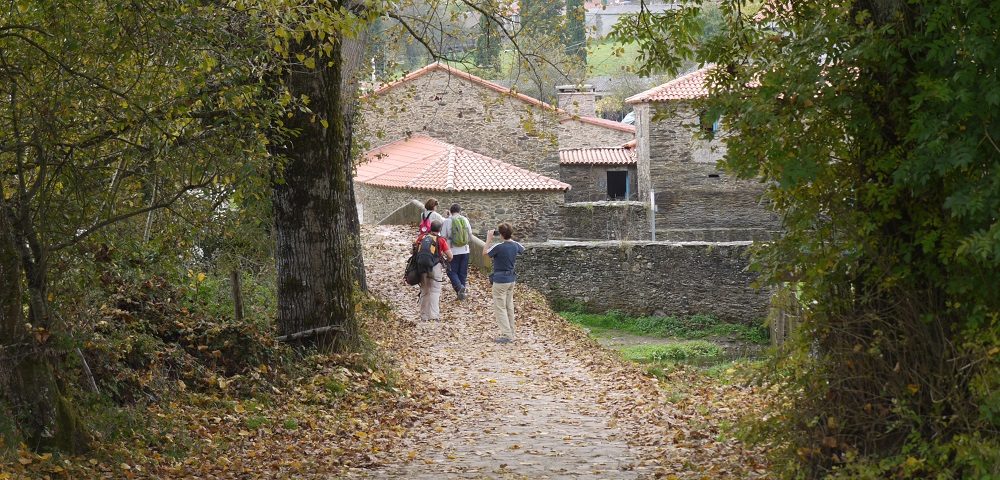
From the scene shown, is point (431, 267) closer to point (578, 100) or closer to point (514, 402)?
point (514, 402)

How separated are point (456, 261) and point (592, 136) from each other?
105 feet

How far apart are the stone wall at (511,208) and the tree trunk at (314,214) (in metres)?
16.6

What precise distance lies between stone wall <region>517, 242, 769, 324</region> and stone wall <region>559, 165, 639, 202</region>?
19.9 metres

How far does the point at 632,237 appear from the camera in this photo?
32.9 meters

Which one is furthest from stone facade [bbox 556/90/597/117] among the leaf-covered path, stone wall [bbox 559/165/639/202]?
the leaf-covered path

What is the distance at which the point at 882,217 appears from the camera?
18.6ft

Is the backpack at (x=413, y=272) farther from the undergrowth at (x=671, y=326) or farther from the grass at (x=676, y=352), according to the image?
the undergrowth at (x=671, y=326)

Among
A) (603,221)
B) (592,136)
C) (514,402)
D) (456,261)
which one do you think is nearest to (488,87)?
(603,221)

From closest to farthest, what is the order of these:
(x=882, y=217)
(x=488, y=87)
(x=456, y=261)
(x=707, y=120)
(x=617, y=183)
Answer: (x=882, y=217) < (x=707, y=120) < (x=456, y=261) < (x=488, y=87) < (x=617, y=183)

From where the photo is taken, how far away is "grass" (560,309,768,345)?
2369 cm

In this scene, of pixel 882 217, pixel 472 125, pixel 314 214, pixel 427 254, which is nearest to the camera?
pixel 882 217

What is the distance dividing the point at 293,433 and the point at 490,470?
2064 mm

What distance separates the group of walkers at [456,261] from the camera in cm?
1451

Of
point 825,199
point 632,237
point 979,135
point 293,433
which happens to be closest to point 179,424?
point 293,433
